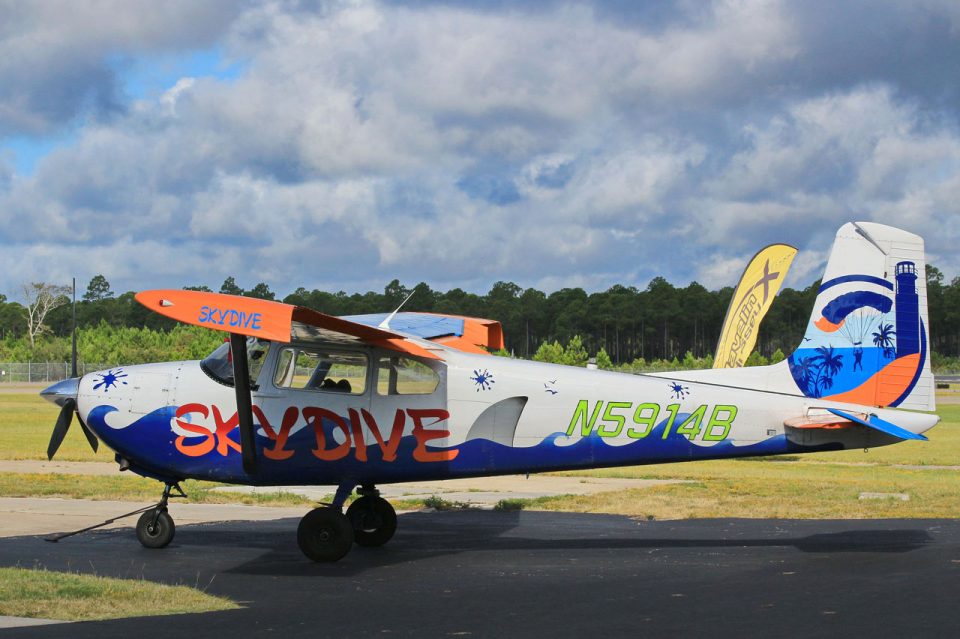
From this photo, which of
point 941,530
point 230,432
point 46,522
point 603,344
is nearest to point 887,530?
point 941,530

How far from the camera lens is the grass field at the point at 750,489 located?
51.8ft

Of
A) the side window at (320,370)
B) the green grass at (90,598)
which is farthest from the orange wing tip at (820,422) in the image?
the green grass at (90,598)

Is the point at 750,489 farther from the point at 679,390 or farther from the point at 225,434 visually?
the point at 225,434

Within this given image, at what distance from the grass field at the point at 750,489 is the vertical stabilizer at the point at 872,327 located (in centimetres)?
358

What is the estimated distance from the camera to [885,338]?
1215 cm

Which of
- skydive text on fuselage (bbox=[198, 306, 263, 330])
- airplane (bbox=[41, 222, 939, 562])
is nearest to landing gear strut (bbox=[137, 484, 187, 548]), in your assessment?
airplane (bbox=[41, 222, 939, 562])

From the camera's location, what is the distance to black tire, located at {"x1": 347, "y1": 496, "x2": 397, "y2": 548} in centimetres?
1316

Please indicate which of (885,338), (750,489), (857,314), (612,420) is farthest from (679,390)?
(750,489)

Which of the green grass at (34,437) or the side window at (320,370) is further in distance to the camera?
the green grass at (34,437)

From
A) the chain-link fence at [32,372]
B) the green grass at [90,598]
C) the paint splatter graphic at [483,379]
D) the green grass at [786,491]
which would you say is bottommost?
the green grass at [786,491]

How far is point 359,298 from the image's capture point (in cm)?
10962

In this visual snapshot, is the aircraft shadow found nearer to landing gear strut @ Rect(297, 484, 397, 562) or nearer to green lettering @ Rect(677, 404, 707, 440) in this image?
landing gear strut @ Rect(297, 484, 397, 562)

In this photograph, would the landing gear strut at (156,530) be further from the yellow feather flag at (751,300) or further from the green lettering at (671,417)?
the yellow feather flag at (751,300)

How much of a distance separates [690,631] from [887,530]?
21.6ft
